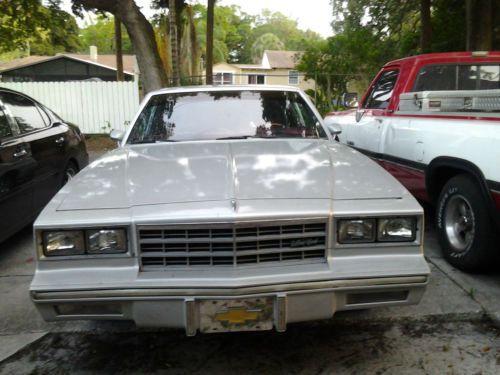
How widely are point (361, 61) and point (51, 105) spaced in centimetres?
1336

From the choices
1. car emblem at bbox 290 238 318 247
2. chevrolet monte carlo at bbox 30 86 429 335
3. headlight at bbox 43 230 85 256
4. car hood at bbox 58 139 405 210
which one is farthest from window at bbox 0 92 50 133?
car emblem at bbox 290 238 318 247

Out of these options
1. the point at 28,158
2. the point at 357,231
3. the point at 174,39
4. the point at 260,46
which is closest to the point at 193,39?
the point at 174,39

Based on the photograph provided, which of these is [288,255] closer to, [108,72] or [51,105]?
[51,105]

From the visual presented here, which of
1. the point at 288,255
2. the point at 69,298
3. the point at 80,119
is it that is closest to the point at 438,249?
Answer: the point at 288,255

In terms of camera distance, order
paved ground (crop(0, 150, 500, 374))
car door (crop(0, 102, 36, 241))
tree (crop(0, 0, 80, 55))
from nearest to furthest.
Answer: paved ground (crop(0, 150, 500, 374)), car door (crop(0, 102, 36, 241)), tree (crop(0, 0, 80, 55))

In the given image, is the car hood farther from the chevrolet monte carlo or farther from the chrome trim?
the chrome trim

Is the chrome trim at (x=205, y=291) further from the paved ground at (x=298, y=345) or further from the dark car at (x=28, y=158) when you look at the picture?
the dark car at (x=28, y=158)

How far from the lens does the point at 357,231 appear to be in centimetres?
272

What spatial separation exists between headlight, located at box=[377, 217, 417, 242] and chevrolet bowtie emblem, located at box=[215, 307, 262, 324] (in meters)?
0.80

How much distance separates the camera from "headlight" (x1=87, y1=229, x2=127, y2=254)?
265 cm

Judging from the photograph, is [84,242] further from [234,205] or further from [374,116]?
[374,116]

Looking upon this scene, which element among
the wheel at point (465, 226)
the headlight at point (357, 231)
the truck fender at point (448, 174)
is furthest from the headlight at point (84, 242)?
the wheel at point (465, 226)

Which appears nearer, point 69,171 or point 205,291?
point 205,291

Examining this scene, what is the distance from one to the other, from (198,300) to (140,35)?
1152 centimetres
